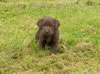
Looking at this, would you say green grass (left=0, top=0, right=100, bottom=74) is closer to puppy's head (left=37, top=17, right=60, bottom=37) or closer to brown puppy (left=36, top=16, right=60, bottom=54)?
brown puppy (left=36, top=16, right=60, bottom=54)

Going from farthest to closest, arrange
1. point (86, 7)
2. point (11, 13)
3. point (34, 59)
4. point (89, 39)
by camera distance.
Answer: point (86, 7), point (11, 13), point (89, 39), point (34, 59)

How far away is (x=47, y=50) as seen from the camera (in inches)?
256

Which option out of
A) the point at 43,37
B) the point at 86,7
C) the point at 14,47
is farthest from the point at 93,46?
the point at 86,7

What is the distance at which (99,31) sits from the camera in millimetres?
8219

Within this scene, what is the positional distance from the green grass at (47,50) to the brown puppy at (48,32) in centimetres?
22

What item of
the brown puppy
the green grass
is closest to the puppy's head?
the brown puppy

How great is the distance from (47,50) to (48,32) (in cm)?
70

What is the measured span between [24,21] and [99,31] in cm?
303

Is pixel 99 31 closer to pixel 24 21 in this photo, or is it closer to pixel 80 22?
pixel 80 22

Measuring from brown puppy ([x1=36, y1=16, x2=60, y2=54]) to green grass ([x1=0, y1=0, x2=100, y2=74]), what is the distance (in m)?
0.22

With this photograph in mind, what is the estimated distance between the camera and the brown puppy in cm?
604

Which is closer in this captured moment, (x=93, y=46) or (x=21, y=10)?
(x=93, y=46)

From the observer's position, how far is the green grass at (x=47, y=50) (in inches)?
216

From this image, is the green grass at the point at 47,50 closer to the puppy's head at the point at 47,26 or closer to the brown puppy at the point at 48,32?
the brown puppy at the point at 48,32
